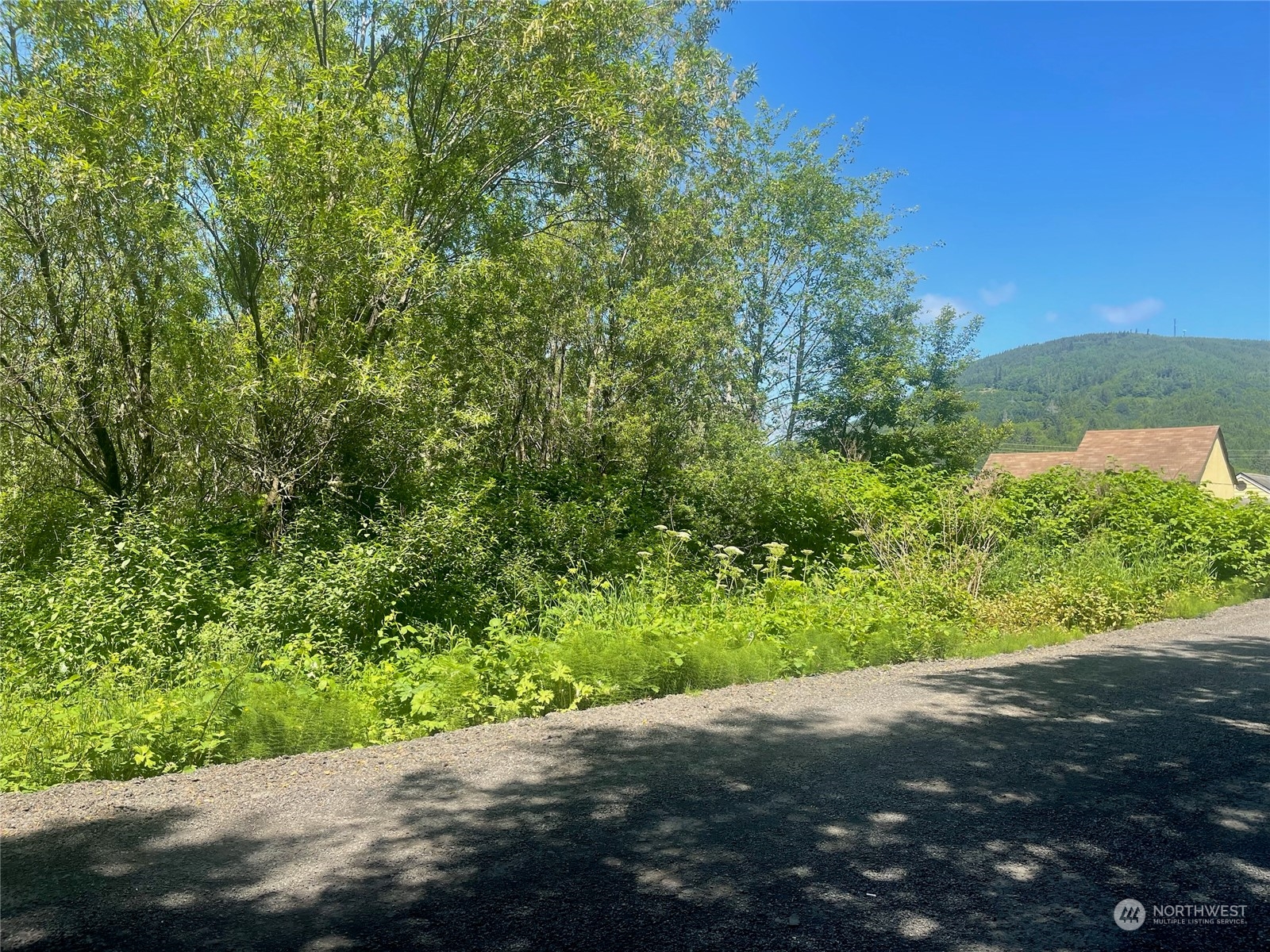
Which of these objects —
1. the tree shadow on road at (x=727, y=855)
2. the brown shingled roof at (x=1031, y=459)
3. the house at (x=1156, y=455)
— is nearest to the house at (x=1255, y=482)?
the house at (x=1156, y=455)

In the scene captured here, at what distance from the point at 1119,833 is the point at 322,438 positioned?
775 centimetres

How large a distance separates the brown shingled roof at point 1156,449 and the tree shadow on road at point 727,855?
1276 inches

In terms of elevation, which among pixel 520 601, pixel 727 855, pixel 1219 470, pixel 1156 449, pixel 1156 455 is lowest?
pixel 727 855

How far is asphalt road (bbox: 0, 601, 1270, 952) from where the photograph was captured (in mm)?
2793

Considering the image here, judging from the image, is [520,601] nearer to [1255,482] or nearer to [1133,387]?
[1255,482]

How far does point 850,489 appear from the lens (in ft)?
40.8

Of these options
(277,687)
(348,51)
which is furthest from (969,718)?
(348,51)

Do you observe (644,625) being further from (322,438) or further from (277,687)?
(322,438)

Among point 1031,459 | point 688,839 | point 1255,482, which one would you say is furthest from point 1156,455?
point 688,839

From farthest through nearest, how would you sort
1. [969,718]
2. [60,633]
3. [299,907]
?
[60,633] < [969,718] < [299,907]

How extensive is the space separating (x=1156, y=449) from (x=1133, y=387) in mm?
52504

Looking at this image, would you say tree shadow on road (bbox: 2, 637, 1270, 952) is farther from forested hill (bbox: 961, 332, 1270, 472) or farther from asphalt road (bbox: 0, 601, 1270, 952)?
forested hill (bbox: 961, 332, 1270, 472)

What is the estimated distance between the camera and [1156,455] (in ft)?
116

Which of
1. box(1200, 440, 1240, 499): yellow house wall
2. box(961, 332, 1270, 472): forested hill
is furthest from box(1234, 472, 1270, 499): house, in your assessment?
box(961, 332, 1270, 472): forested hill
